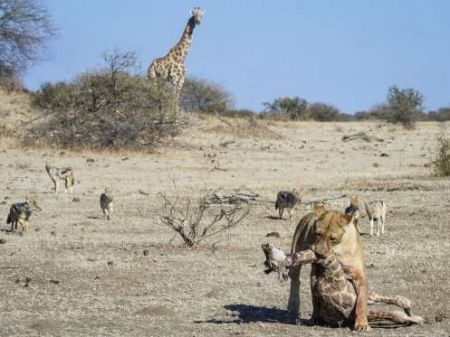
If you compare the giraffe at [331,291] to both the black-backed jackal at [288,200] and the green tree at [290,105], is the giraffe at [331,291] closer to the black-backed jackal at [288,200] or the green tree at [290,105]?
the black-backed jackal at [288,200]

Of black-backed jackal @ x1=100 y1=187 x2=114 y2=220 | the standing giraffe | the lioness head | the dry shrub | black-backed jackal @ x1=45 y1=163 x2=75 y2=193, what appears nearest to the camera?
the lioness head

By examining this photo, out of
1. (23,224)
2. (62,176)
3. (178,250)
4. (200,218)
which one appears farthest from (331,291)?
(62,176)

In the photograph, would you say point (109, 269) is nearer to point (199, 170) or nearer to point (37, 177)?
point (37, 177)

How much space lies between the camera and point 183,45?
120ft

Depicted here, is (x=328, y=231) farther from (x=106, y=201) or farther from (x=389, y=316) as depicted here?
(x=106, y=201)

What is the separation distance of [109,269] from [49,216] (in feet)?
17.6

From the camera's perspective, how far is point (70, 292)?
10688 mm

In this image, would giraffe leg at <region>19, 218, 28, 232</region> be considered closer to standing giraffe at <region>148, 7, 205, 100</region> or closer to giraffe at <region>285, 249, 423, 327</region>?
giraffe at <region>285, 249, 423, 327</region>

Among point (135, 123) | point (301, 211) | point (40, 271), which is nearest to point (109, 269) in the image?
point (40, 271)

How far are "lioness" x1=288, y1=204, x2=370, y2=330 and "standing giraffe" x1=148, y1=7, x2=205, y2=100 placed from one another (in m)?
25.2

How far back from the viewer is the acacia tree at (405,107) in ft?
150

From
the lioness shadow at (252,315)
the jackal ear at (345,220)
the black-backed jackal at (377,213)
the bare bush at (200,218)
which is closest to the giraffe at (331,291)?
the jackal ear at (345,220)

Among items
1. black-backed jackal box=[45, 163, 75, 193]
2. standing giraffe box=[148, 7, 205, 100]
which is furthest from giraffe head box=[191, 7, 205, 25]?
black-backed jackal box=[45, 163, 75, 193]

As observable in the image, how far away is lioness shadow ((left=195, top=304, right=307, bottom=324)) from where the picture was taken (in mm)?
9180
